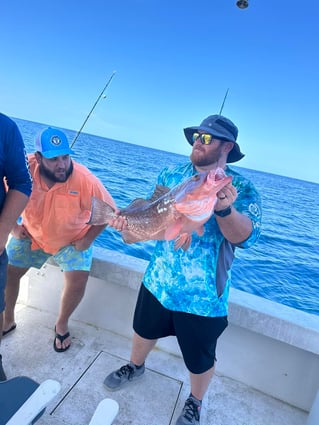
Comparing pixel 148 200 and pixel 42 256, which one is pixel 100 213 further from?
pixel 42 256

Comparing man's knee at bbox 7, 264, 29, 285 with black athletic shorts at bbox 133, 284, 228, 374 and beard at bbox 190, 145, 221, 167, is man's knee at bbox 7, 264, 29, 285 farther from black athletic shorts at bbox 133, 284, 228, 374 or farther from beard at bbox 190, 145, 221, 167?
beard at bbox 190, 145, 221, 167

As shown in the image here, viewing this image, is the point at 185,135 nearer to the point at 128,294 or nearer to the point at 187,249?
the point at 187,249

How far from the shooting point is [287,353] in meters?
2.43

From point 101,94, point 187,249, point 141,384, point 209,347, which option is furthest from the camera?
point 101,94

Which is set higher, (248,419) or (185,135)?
(185,135)

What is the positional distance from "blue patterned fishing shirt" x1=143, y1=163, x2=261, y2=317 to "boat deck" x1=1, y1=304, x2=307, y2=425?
91cm

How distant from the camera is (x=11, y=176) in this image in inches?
76.5

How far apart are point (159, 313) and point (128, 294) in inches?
31.5

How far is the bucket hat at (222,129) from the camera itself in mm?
1829

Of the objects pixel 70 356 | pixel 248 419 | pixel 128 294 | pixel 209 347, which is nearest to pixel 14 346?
pixel 70 356

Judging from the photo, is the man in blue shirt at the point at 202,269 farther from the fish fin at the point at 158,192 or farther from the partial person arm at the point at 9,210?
the partial person arm at the point at 9,210

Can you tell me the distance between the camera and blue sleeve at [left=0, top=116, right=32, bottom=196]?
6.10 ft

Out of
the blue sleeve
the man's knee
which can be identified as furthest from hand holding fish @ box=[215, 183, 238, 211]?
the man's knee

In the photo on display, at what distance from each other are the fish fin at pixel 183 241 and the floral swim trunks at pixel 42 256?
1.16 meters
